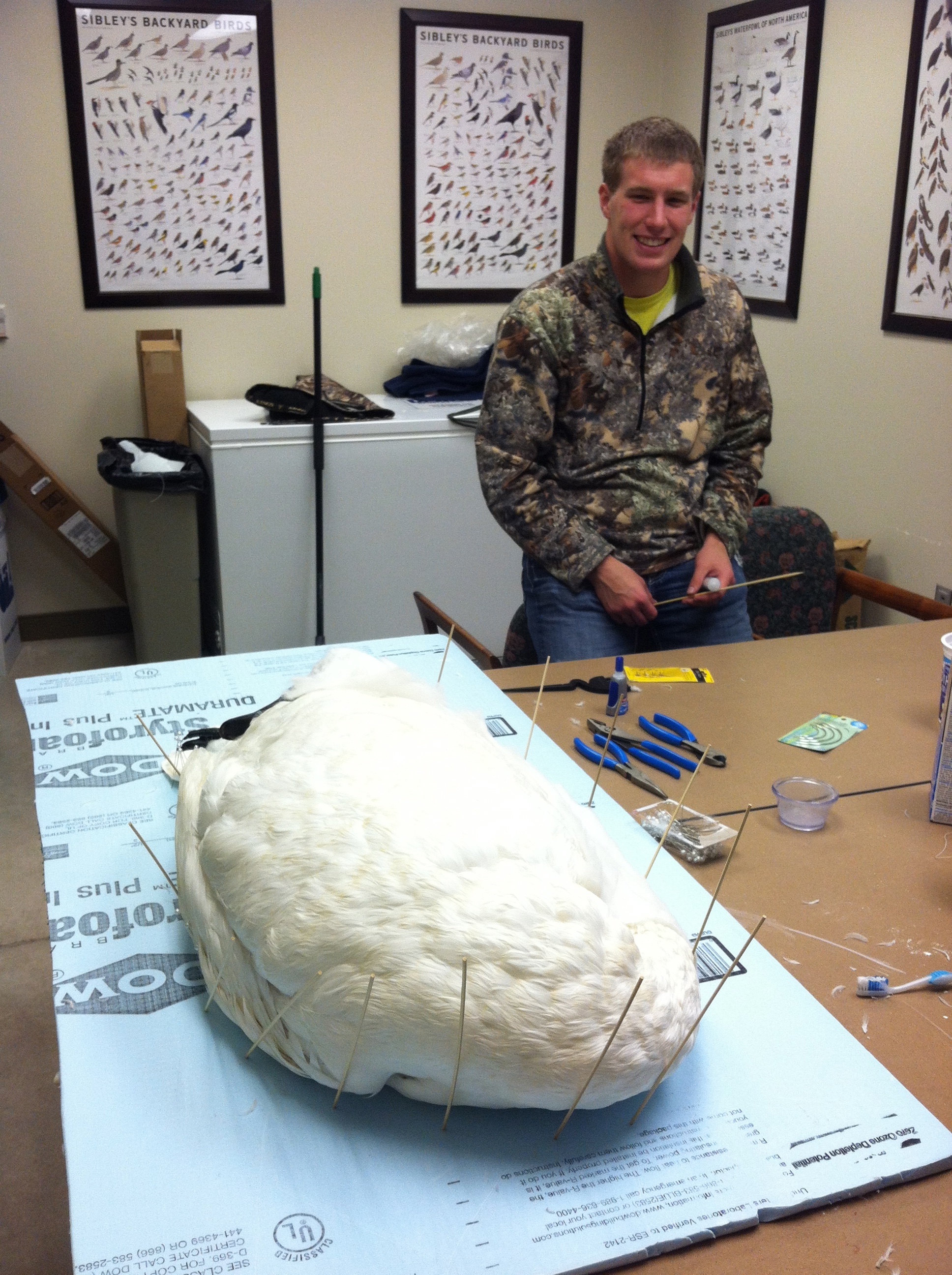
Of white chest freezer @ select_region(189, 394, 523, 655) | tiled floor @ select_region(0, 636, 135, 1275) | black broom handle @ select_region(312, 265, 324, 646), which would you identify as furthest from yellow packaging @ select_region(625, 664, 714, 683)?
white chest freezer @ select_region(189, 394, 523, 655)

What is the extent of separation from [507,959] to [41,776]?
2.48 feet

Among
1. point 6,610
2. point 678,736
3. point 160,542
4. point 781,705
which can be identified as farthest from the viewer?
point 6,610

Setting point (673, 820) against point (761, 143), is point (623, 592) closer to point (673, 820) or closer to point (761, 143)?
point (673, 820)

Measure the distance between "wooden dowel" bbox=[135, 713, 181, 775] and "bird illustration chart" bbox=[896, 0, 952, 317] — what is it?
7.60ft

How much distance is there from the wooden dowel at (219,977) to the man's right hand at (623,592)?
1.25 meters

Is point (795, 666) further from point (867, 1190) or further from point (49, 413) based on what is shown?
point (49, 413)

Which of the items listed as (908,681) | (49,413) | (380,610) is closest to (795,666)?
(908,681)

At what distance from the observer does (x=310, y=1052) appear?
760 mm

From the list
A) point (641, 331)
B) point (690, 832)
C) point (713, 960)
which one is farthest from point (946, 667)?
point (641, 331)

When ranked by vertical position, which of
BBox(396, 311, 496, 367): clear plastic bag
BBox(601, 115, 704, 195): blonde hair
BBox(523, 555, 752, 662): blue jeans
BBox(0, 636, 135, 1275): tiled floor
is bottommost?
BBox(0, 636, 135, 1275): tiled floor

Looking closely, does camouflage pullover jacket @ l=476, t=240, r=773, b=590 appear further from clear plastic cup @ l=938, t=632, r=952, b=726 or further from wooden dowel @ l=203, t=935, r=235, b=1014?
wooden dowel @ l=203, t=935, r=235, b=1014

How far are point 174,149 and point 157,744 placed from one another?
113 inches

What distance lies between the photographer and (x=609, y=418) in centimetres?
200

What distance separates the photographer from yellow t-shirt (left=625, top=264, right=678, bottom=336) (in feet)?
6.49
